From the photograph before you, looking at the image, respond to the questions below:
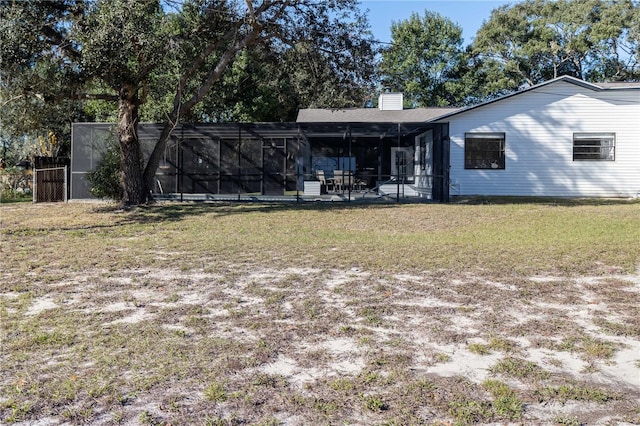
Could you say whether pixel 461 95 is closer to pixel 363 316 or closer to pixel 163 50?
pixel 163 50

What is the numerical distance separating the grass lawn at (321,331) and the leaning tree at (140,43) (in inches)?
167

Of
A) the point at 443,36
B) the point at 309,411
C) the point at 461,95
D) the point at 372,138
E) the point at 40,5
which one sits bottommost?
the point at 309,411

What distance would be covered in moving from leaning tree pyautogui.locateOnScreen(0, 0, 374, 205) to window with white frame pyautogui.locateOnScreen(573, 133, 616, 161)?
25.9 ft

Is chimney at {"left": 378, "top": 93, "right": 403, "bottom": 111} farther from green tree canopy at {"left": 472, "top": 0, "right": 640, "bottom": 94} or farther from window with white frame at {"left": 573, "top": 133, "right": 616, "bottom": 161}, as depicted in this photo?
green tree canopy at {"left": 472, "top": 0, "right": 640, "bottom": 94}

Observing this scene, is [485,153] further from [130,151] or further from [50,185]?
[50,185]

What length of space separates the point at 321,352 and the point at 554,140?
53.8ft

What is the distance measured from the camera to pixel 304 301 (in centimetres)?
488

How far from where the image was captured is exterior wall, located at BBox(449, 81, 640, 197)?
17.4 metres

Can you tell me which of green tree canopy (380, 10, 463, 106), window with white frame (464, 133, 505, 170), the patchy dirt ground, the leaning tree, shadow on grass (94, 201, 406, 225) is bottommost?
the patchy dirt ground

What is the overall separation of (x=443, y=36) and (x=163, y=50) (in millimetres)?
25110

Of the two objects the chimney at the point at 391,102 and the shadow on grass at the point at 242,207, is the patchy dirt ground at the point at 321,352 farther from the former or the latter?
the chimney at the point at 391,102

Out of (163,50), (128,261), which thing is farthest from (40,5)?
(128,261)

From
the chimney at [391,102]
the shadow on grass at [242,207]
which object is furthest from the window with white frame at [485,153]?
the chimney at [391,102]

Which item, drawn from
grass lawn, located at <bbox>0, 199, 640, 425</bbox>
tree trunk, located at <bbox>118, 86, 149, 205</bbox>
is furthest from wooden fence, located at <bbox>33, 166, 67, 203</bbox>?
grass lawn, located at <bbox>0, 199, 640, 425</bbox>
